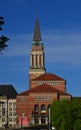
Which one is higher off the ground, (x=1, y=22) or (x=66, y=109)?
(x=1, y=22)

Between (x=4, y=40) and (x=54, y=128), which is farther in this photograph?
(x=54, y=128)

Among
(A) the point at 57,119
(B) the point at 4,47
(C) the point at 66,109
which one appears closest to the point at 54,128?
(A) the point at 57,119

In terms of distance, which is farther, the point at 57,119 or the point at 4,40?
the point at 57,119

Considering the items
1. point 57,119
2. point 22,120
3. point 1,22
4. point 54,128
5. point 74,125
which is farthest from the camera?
point 22,120

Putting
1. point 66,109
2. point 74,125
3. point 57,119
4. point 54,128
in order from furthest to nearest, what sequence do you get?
point 54,128 < point 57,119 < point 66,109 < point 74,125

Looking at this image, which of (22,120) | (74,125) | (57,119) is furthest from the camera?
(22,120)

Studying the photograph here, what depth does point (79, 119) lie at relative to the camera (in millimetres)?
83750

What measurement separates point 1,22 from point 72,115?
39483 millimetres

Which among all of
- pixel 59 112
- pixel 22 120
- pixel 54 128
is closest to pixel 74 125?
pixel 59 112

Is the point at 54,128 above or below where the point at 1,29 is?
below

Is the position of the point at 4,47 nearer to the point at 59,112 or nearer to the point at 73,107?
the point at 73,107

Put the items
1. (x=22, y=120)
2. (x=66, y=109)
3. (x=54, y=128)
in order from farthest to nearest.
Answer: (x=22, y=120)
(x=54, y=128)
(x=66, y=109)

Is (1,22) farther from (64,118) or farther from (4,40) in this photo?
(64,118)

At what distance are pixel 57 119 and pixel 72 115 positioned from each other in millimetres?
10210
